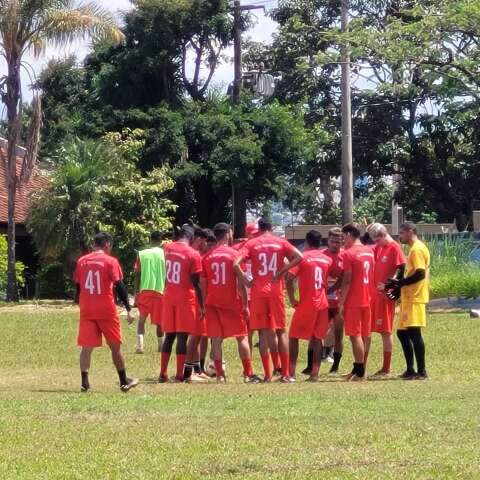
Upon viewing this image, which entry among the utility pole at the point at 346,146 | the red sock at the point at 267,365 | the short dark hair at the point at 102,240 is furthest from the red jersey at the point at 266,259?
the utility pole at the point at 346,146

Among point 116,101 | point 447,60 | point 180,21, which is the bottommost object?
point 447,60

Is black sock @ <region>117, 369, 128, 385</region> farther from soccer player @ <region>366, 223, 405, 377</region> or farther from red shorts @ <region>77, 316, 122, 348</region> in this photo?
soccer player @ <region>366, 223, 405, 377</region>

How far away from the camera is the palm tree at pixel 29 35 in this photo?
113 ft

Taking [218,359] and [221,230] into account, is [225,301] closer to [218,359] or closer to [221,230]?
[218,359]

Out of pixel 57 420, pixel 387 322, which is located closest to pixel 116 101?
pixel 387 322

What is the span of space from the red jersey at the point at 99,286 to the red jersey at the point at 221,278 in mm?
1453

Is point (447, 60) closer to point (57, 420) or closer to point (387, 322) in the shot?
point (387, 322)

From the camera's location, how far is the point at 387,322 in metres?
16.5

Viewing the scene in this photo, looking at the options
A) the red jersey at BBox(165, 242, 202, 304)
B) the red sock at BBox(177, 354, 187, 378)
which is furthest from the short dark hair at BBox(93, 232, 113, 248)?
the red sock at BBox(177, 354, 187, 378)

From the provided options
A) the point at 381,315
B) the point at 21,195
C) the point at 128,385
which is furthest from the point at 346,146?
the point at 21,195

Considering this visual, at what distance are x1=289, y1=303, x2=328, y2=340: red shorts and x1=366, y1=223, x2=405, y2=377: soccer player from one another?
0.97m

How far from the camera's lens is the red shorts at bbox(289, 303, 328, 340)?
51.4ft

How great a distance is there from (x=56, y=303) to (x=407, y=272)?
19932mm

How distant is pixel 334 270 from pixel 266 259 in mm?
1536
